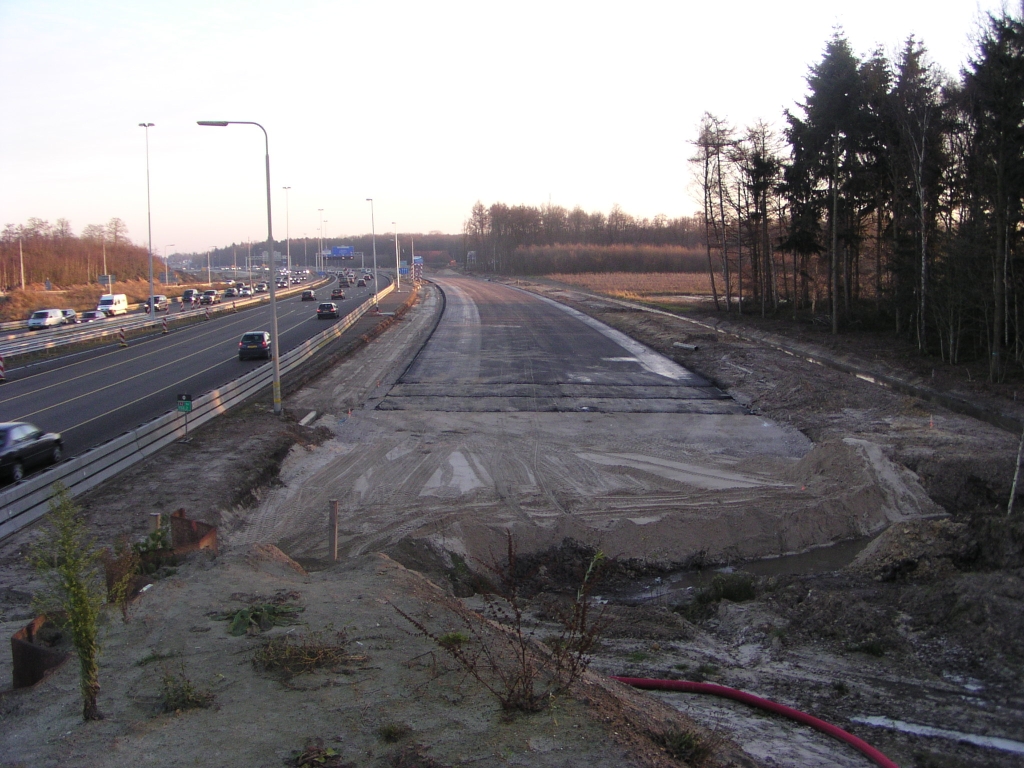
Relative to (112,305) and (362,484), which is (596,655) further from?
(112,305)

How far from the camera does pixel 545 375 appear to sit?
33281 millimetres

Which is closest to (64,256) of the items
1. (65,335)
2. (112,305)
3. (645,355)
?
(112,305)

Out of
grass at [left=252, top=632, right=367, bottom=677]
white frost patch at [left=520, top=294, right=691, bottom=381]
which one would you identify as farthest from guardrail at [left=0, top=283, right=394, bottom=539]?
white frost patch at [left=520, top=294, right=691, bottom=381]

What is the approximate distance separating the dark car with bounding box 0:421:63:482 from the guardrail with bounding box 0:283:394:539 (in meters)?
1.07

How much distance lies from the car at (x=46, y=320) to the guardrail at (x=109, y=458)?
37.1 m

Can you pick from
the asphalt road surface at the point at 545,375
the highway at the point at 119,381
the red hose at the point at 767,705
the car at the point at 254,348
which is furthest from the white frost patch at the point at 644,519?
the car at the point at 254,348

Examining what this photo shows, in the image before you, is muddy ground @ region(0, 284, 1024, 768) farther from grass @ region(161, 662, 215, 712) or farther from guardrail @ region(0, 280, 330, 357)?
guardrail @ region(0, 280, 330, 357)

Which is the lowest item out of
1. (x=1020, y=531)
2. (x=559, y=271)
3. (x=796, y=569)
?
(x=796, y=569)

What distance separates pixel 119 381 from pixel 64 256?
10360 centimetres

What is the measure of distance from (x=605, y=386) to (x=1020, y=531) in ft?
63.4

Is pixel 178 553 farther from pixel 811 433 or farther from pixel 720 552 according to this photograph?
pixel 811 433

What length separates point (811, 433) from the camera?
76.2 ft

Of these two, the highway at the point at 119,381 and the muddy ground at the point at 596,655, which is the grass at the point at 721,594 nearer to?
the muddy ground at the point at 596,655

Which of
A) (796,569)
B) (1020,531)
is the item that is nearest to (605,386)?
(796,569)
